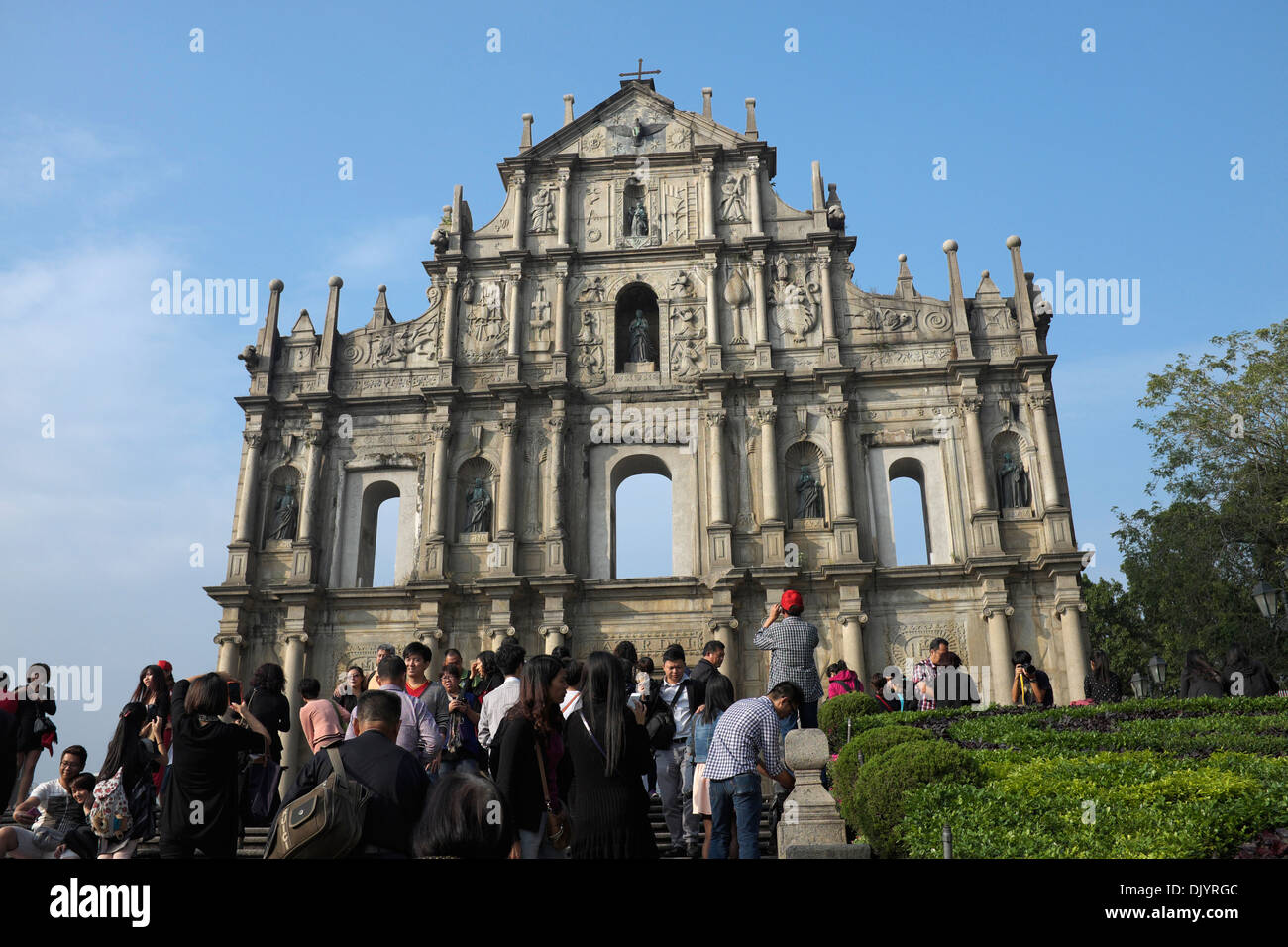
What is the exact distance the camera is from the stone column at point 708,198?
26.8 meters

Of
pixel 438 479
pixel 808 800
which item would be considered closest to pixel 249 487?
pixel 438 479

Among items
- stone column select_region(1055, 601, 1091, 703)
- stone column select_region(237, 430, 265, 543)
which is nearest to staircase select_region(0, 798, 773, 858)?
stone column select_region(1055, 601, 1091, 703)

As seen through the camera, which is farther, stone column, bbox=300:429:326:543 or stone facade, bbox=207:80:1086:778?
stone column, bbox=300:429:326:543

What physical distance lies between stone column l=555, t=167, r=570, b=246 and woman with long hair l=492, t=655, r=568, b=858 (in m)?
22.1

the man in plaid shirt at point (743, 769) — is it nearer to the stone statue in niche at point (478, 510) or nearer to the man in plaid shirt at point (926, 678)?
the man in plaid shirt at point (926, 678)

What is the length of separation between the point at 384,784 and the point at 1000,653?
19912mm

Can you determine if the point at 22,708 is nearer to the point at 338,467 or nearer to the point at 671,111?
→ the point at 338,467

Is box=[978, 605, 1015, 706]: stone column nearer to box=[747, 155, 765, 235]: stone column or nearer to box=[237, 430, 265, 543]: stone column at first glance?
box=[747, 155, 765, 235]: stone column

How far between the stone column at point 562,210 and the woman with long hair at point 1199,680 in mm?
17396

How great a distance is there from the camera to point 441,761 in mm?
8766

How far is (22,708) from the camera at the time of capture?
11273mm

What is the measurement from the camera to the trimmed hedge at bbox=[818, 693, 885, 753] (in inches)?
544

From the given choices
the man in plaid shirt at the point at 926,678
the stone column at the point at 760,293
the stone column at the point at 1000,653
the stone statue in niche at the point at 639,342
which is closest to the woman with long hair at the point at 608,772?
the man in plaid shirt at the point at 926,678
